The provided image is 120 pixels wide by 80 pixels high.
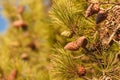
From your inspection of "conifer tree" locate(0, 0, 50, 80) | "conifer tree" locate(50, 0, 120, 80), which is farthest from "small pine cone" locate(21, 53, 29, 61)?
"conifer tree" locate(50, 0, 120, 80)

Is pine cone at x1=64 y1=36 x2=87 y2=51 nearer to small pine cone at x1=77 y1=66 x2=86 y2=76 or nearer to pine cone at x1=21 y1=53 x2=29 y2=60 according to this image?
small pine cone at x1=77 y1=66 x2=86 y2=76

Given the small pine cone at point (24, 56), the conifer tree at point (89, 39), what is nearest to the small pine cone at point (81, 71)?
the conifer tree at point (89, 39)

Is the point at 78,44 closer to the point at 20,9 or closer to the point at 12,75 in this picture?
the point at 12,75

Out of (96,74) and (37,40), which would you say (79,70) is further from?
(37,40)

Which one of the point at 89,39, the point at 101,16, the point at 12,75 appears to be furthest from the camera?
the point at 12,75

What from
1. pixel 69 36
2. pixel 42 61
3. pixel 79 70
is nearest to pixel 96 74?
pixel 79 70

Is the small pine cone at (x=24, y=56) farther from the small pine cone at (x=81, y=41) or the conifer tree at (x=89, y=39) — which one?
the small pine cone at (x=81, y=41)

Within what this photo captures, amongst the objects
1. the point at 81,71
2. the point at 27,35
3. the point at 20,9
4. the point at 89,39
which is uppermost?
the point at 20,9

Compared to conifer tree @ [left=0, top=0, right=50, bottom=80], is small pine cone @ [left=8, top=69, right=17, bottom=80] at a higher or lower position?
lower

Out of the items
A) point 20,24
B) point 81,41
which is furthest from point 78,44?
point 20,24
